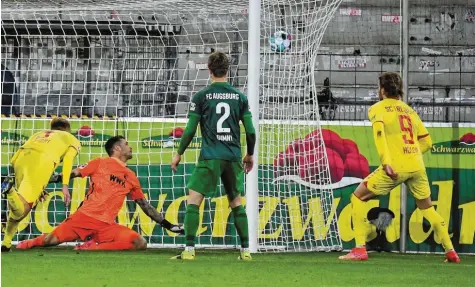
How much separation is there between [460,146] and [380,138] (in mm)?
2373

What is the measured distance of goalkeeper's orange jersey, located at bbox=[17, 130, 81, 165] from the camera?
31.8ft

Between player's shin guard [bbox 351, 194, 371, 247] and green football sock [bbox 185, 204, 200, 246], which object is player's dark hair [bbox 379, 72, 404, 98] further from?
green football sock [bbox 185, 204, 200, 246]

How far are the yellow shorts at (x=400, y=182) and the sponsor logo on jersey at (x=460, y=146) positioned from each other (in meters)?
1.92

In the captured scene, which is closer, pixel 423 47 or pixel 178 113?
pixel 178 113

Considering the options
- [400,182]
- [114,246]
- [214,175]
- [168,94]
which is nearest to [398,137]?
[400,182]

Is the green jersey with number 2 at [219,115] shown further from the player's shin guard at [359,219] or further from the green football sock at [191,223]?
the player's shin guard at [359,219]

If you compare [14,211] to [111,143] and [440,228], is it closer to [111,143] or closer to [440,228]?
[111,143]

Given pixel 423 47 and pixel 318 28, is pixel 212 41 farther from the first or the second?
pixel 423 47

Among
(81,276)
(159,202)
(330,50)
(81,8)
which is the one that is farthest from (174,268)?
(330,50)

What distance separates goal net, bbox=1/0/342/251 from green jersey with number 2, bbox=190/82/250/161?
57.2 inches

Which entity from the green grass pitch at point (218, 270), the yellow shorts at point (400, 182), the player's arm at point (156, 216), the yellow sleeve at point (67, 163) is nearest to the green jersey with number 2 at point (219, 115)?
the green grass pitch at point (218, 270)

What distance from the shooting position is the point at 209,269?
7.30 meters

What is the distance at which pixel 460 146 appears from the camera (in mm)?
10930

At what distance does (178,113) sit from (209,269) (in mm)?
4541
